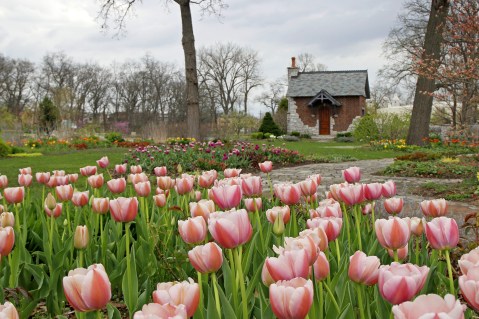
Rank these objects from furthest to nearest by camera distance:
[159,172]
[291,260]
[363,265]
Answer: [159,172] < [363,265] < [291,260]

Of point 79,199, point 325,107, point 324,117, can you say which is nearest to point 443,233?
point 79,199

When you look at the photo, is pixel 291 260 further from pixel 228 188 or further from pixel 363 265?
pixel 228 188

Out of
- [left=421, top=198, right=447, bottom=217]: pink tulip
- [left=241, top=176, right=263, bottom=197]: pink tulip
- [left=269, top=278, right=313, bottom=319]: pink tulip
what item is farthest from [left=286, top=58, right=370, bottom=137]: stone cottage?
[left=269, top=278, right=313, bottom=319]: pink tulip

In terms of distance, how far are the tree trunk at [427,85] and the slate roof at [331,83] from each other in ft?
61.3

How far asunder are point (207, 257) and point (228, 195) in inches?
22.6

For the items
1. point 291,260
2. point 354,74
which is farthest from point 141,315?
point 354,74

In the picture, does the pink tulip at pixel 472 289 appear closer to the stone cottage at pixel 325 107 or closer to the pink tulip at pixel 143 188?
the pink tulip at pixel 143 188

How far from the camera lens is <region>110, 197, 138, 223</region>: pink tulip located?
1.84 m

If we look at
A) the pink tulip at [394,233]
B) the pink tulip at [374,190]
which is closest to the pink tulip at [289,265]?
the pink tulip at [394,233]

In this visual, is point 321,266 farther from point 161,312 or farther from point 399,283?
point 161,312

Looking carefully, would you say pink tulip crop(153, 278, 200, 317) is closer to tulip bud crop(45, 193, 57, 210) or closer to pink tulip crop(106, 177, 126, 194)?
tulip bud crop(45, 193, 57, 210)

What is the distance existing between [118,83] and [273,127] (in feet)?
86.2

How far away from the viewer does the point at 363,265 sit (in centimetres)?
119

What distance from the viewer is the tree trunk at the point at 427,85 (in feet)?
52.2
